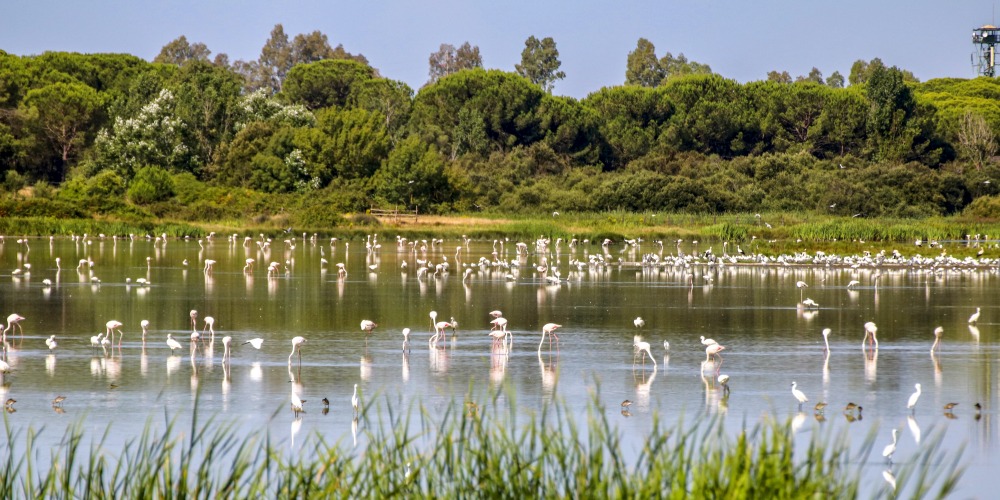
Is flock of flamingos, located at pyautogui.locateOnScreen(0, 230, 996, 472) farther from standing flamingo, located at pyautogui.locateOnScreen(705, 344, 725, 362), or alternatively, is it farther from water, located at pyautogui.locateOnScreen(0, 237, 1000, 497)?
water, located at pyautogui.locateOnScreen(0, 237, 1000, 497)

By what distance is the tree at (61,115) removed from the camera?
9088 centimetres

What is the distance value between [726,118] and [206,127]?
39.3 metres

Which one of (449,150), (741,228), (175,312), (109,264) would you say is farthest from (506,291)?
(449,150)

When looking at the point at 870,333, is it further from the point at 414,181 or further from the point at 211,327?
the point at 414,181

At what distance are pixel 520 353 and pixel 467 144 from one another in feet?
265

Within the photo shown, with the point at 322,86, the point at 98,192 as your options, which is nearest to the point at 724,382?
the point at 98,192

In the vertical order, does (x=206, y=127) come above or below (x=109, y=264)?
above

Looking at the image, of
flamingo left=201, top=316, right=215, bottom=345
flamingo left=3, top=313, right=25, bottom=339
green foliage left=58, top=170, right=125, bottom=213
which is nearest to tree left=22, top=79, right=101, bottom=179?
green foliage left=58, top=170, right=125, bottom=213

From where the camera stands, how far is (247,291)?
94.5ft

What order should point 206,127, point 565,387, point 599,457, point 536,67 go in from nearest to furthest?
point 599,457 < point 565,387 < point 206,127 < point 536,67

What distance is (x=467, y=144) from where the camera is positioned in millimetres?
98188

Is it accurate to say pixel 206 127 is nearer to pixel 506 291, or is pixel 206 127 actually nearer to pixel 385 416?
pixel 506 291

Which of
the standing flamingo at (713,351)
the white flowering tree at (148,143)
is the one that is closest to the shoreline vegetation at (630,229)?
the white flowering tree at (148,143)

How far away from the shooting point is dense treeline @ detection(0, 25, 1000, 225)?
7850 cm
